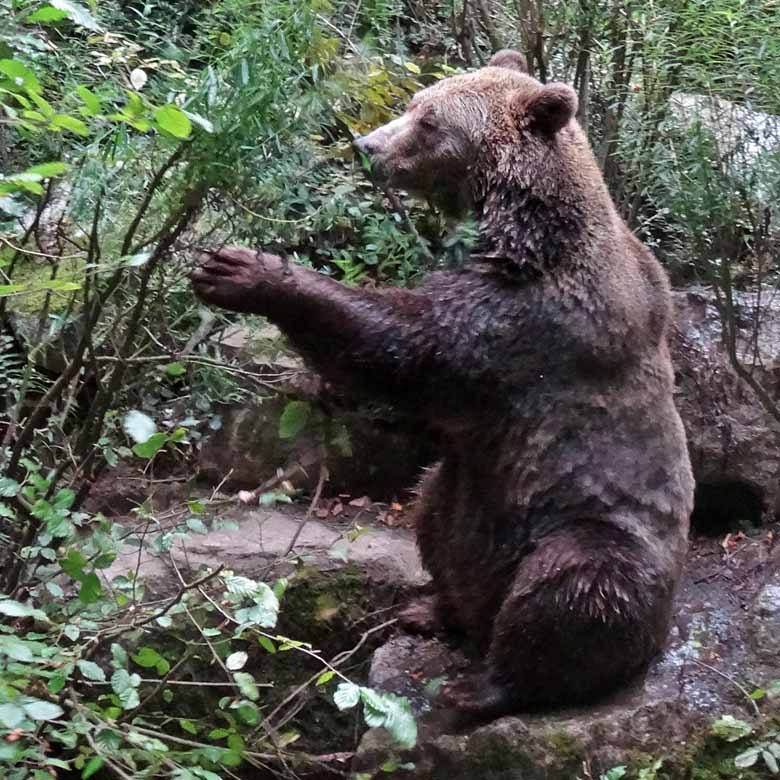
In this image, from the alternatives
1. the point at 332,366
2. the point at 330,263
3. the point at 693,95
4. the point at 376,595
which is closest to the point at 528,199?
the point at 332,366

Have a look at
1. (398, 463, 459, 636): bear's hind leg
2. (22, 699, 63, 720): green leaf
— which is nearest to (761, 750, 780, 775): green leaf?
(398, 463, 459, 636): bear's hind leg

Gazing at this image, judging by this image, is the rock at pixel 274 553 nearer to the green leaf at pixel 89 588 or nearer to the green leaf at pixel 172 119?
the green leaf at pixel 89 588

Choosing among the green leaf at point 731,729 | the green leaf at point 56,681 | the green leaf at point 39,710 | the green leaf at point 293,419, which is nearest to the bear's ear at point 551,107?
the green leaf at point 293,419

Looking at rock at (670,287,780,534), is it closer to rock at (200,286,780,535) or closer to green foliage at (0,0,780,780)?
rock at (200,286,780,535)

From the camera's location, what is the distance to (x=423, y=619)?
464cm

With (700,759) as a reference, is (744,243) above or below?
above

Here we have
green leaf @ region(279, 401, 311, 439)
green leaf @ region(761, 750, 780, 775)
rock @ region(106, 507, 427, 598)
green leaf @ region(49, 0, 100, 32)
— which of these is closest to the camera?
green leaf @ region(49, 0, 100, 32)

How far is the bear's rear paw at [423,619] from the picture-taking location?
181 inches

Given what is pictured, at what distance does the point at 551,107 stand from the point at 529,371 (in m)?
0.99

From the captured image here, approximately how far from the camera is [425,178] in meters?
4.14

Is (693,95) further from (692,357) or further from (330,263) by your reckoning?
(330,263)

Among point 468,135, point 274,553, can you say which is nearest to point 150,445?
point 468,135

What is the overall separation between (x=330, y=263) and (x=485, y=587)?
7.00 ft

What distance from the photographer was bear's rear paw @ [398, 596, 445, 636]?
459 centimetres
